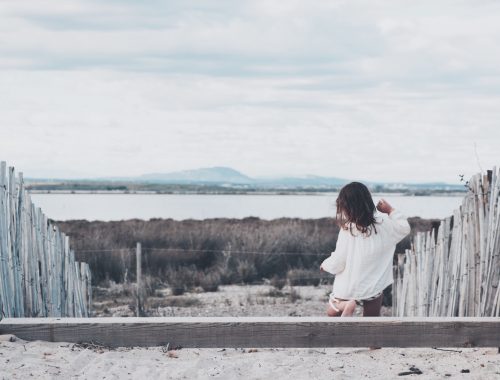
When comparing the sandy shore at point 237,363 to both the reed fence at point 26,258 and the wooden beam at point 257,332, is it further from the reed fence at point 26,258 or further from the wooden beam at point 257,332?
the reed fence at point 26,258

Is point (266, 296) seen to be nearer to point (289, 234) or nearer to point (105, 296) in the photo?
point (105, 296)

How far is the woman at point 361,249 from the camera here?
18.1 ft

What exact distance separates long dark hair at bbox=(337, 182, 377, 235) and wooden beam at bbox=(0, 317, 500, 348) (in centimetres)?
65

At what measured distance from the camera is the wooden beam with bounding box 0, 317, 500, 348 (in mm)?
5191

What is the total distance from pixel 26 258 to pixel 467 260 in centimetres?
328

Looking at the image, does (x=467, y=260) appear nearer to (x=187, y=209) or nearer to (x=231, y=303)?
(x=231, y=303)

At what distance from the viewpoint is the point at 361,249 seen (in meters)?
5.54

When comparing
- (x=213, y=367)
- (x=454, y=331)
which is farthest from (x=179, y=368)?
(x=454, y=331)

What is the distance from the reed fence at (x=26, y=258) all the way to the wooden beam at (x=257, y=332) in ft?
2.15

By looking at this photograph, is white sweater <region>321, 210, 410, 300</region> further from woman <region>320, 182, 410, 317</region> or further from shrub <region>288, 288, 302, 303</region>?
shrub <region>288, 288, 302, 303</region>

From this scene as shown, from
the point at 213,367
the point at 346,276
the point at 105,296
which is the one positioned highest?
the point at 346,276

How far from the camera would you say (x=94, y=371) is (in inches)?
187

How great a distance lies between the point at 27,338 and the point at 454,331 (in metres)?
2.69

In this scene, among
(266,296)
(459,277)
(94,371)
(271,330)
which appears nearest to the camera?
(94,371)
